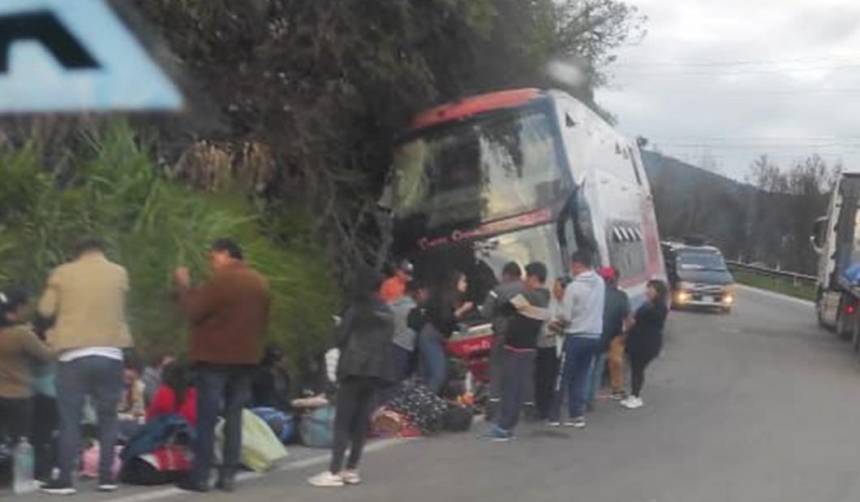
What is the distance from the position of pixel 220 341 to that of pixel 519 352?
4.10 metres

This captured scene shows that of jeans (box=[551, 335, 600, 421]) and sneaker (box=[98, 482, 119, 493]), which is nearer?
sneaker (box=[98, 482, 119, 493])

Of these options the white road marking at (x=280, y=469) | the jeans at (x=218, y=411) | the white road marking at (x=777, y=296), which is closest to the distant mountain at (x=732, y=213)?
the white road marking at (x=777, y=296)

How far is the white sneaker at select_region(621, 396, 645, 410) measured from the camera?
58.4ft

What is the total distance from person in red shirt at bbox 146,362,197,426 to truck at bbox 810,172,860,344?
18.5 m

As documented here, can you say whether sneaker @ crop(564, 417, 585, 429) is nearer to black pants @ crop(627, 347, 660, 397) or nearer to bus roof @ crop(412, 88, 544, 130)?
black pants @ crop(627, 347, 660, 397)

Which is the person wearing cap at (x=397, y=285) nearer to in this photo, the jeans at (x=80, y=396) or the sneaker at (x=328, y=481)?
the sneaker at (x=328, y=481)

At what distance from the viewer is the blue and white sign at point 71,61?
1230 centimetres

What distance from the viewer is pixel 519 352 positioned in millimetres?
13961

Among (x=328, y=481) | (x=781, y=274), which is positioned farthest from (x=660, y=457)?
(x=781, y=274)

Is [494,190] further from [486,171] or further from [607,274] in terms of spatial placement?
[607,274]

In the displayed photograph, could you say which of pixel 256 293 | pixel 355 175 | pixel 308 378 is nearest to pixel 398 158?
pixel 355 175

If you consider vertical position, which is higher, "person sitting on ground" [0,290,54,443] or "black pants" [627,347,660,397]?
"person sitting on ground" [0,290,54,443]

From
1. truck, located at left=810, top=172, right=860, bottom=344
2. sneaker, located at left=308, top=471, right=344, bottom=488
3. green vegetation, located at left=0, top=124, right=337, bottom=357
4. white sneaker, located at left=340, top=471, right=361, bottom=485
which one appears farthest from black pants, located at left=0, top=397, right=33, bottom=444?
truck, located at left=810, top=172, right=860, bottom=344

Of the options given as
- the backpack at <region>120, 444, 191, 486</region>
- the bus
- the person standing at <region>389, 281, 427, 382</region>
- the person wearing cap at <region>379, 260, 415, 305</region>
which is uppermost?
the bus
